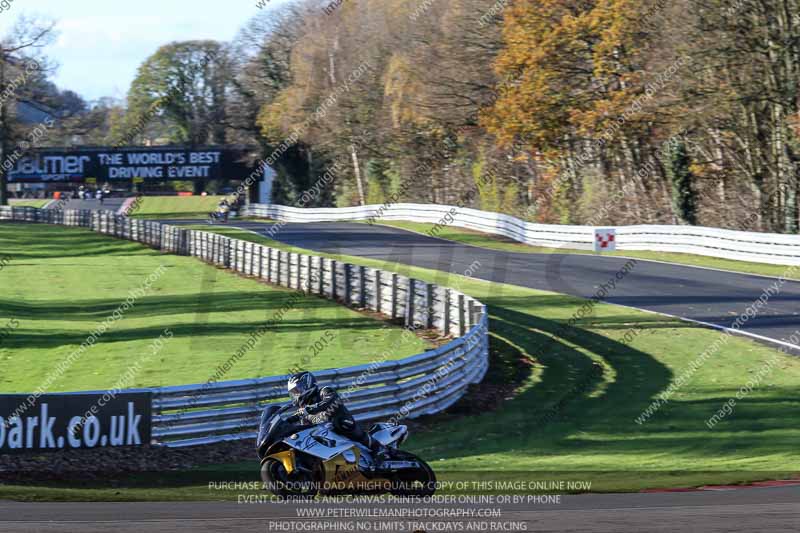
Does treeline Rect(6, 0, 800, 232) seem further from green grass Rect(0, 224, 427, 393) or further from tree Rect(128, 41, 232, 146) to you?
green grass Rect(0, 224, 427, 393)

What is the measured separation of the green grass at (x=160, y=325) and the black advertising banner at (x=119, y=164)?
33591 mm

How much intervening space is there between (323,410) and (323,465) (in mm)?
511

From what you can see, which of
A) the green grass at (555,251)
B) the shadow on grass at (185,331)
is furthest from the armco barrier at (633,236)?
the shadow on grass at (185,331)

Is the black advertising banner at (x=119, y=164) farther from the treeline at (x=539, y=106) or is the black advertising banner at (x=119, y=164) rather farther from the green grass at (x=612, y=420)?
the green grass at (x=612, y=420)

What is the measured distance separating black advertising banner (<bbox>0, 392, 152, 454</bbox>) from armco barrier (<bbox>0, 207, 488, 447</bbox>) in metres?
0.29

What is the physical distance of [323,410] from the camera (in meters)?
9.47

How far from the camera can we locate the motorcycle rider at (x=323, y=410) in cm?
948

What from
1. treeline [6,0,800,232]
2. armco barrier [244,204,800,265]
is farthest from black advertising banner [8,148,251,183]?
armco barrier [244,204,800,265]

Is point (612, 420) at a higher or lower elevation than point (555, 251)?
lower

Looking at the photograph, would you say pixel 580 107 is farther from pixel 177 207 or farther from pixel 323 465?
pixel 177 207

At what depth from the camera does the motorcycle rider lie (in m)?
9.48

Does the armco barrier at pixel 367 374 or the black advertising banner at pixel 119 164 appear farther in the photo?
the black advertising banner at pixel 119 164

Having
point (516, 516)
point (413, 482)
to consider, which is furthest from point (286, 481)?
point (516, 516)

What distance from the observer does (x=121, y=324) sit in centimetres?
2522
